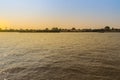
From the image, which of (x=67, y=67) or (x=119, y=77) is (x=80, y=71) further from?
(x=119, y=77)

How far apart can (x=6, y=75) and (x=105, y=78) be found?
720cm

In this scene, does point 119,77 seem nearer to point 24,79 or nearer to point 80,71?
point 80,71

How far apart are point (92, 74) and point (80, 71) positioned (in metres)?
1.31

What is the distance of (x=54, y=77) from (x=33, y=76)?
5.25 ft

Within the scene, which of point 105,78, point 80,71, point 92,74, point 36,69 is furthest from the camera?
point 36,69

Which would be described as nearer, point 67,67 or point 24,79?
point 24,79

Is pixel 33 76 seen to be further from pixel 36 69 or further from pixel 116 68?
pixel 116 68

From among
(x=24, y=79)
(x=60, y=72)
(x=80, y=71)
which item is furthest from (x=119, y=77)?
(x=24, y=79)

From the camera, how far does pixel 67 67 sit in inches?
634

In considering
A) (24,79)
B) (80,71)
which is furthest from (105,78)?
(24,79)

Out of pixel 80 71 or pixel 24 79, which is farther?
pixel 80 71

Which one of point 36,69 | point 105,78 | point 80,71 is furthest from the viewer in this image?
point 36,69

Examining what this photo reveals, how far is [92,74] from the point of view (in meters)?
13.6

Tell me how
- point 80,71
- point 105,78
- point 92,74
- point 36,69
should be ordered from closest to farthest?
point 105,78 → point 92,74 → point 80,71 → point 36,69
